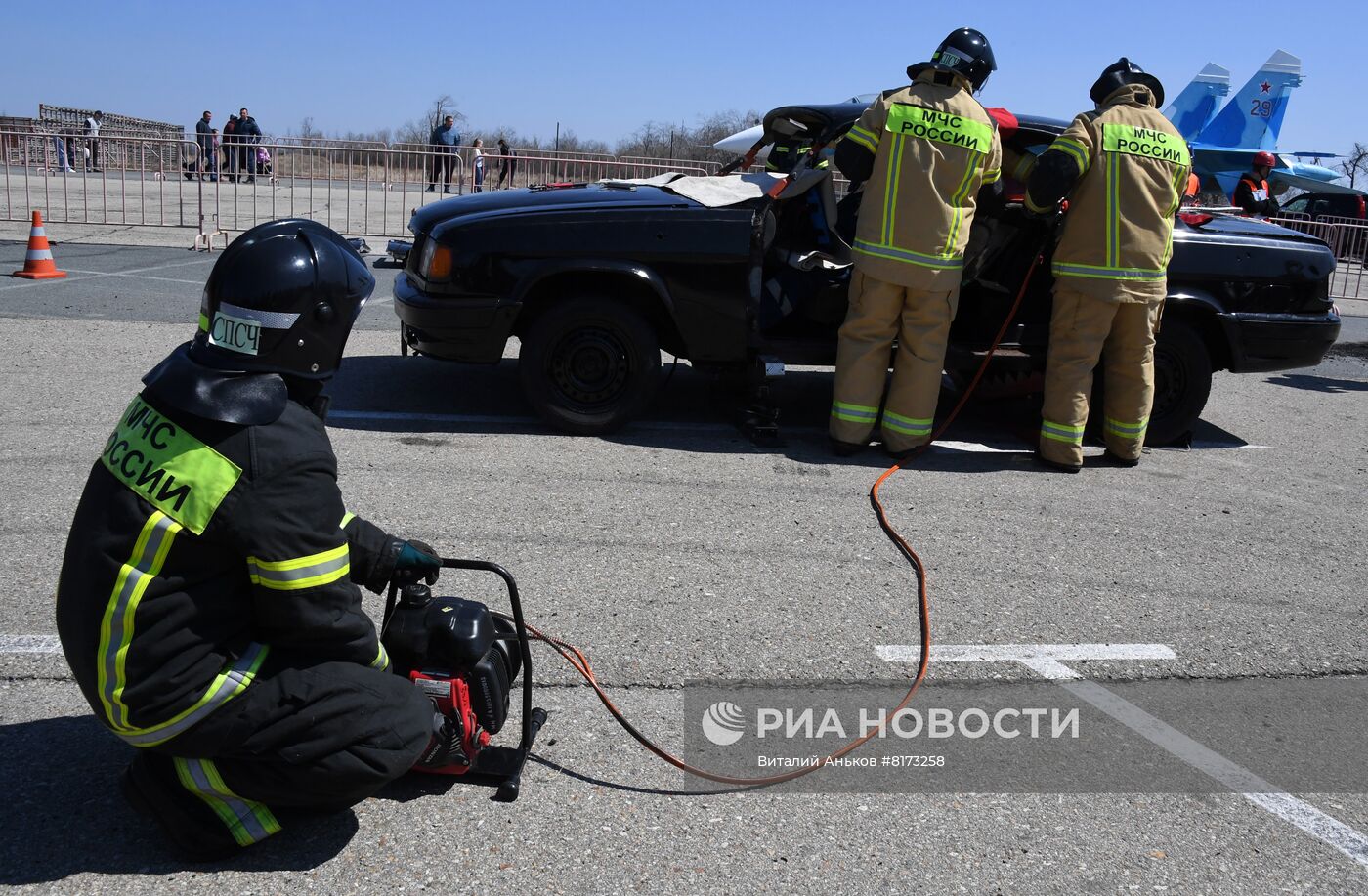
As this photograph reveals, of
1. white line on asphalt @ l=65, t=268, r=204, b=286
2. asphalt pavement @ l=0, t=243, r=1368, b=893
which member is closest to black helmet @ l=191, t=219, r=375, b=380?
asphalt pavement @ l=0, t=243, r=1368, b=893

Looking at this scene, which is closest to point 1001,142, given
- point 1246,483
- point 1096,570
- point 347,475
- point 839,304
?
point 839,304

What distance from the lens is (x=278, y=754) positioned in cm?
266

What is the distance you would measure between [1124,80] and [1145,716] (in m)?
4.05

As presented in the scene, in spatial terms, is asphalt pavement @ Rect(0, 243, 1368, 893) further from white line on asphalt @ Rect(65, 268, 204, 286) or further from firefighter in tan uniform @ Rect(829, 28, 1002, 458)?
white line on asphalt @ Rect(65, 268, 204, 286)

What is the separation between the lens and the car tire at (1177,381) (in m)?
7.01

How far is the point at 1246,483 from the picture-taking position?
21.2 ft

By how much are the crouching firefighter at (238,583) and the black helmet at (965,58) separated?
13.7 ft

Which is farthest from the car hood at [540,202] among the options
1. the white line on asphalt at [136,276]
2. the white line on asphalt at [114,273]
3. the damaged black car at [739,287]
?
the white line on asphalt at [114,273]

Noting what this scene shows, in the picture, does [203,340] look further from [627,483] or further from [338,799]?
[627,483]

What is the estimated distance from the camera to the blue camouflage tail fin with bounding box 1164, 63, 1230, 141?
121ft

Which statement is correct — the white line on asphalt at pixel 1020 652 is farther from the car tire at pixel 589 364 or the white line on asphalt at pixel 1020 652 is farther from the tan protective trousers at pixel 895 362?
the car tire at pixel 589 364

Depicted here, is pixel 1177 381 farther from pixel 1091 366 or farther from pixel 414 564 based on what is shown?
pixel 414 564

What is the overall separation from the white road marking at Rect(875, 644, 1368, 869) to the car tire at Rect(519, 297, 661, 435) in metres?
2.76

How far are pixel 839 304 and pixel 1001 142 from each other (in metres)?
1.34
